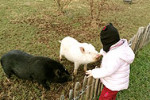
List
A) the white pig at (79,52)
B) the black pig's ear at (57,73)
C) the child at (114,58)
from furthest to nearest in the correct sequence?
the white pig at (79,52), the black pig's ear at (57,73), the child at (114,58)

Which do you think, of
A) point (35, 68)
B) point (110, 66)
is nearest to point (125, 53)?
point (110, 66)

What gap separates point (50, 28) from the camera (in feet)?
22.5

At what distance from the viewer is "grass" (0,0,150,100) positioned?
12.7 ft

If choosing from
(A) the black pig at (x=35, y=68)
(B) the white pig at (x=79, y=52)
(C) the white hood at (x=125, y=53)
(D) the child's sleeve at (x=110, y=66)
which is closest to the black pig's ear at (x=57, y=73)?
(A) the black pig at (x=35, y=68)

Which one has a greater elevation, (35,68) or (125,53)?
(125,53)

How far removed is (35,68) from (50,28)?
3.64 metres

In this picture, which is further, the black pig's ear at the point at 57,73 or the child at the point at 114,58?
the black pig's ear at the point at 57,73

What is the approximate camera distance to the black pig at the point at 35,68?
11.5 feet

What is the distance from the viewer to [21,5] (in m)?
9.32

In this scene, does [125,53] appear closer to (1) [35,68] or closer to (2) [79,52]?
(2) [79,52]

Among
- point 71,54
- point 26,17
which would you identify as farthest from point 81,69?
point 26,17

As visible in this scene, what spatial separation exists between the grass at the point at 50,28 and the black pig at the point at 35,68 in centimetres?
35

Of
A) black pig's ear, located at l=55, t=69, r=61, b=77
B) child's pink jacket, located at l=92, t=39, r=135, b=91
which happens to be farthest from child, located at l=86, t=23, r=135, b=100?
black pig's ear, located at l=55, t=69, r=61, b=77

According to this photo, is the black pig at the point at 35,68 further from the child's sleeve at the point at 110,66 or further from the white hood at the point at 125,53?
the white hood at the point at 125,53
